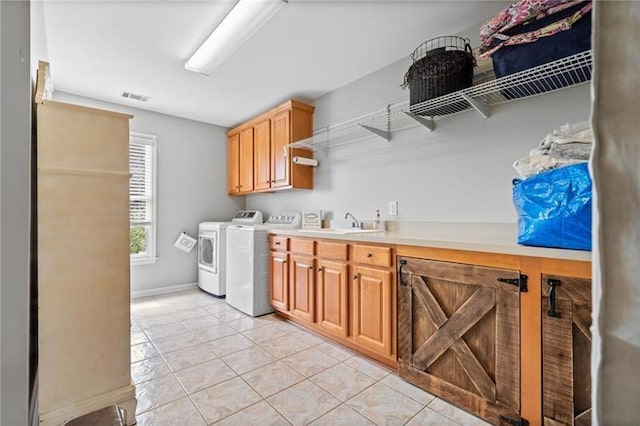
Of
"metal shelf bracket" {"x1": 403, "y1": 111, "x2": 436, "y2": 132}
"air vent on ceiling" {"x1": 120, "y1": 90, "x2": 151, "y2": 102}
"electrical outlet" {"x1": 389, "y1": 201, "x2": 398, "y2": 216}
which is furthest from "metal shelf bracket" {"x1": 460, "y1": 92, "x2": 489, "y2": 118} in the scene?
"air vent on ceiling" {"x1": 120, "y1": 90, "x2": 151, "y2": 102}

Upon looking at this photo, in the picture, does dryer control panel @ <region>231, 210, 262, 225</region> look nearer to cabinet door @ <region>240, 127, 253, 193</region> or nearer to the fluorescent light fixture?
cabinet door @ <region>240, 127, 253, 193</region>

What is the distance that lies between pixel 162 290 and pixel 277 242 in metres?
2.07

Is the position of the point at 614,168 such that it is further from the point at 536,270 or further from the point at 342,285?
the point at 342,285

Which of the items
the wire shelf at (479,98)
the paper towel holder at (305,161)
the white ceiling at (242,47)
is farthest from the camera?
the paper towel holder at (305,161)

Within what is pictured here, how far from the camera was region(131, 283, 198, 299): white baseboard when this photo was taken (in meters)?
3.85

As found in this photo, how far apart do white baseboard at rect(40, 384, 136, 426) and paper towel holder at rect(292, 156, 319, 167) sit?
2418mm

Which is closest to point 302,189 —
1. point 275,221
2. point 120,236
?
point 275,221

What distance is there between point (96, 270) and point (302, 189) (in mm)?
2366

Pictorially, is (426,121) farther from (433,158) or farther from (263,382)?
(263,382)

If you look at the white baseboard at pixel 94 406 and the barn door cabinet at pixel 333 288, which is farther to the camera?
the barn door cabinet at pixel 333 288

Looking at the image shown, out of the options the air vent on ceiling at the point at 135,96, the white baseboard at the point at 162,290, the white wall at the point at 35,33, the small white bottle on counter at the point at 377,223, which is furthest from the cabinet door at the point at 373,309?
the air vent on ceiling at the point at 135,96

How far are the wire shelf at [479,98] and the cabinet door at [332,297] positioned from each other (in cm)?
128

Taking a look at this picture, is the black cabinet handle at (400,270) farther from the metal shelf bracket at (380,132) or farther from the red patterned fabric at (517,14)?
the red patterned fabric at (517,14)

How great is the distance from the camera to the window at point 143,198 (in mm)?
3891
